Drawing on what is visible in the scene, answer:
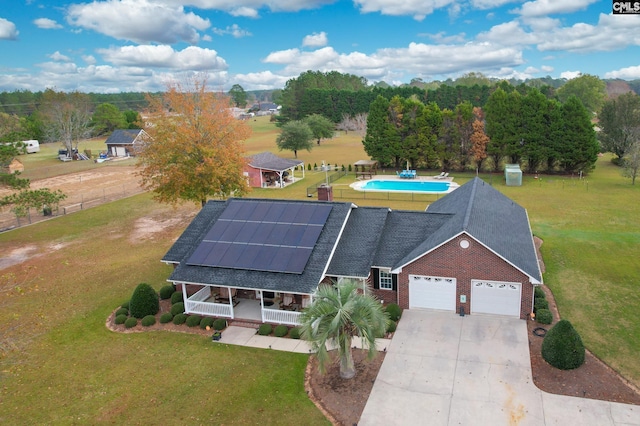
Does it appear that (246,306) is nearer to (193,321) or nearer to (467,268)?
(193,321)

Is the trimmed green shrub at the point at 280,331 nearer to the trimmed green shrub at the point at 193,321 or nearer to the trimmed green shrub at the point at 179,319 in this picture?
the trimmed green shrub at the point at 193,321

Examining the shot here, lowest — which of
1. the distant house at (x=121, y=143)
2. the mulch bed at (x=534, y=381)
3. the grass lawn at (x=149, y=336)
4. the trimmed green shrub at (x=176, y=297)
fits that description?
the mulch bed at (x=534, y=381)

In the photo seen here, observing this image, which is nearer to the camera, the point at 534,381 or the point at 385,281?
the point at 534,381

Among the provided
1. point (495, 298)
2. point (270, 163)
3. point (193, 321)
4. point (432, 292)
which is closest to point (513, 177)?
point (270, 163)

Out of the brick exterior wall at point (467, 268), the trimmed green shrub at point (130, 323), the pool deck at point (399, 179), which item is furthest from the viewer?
the pool deck at point (399, 179)

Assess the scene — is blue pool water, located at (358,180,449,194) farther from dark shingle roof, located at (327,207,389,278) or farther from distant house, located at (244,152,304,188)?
dark shingle roof, located at (327,207,389,278)

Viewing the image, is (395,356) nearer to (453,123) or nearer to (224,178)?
(224,178)

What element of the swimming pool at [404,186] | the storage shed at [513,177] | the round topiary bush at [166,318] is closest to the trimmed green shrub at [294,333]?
the round topiary bush at [166,318]
